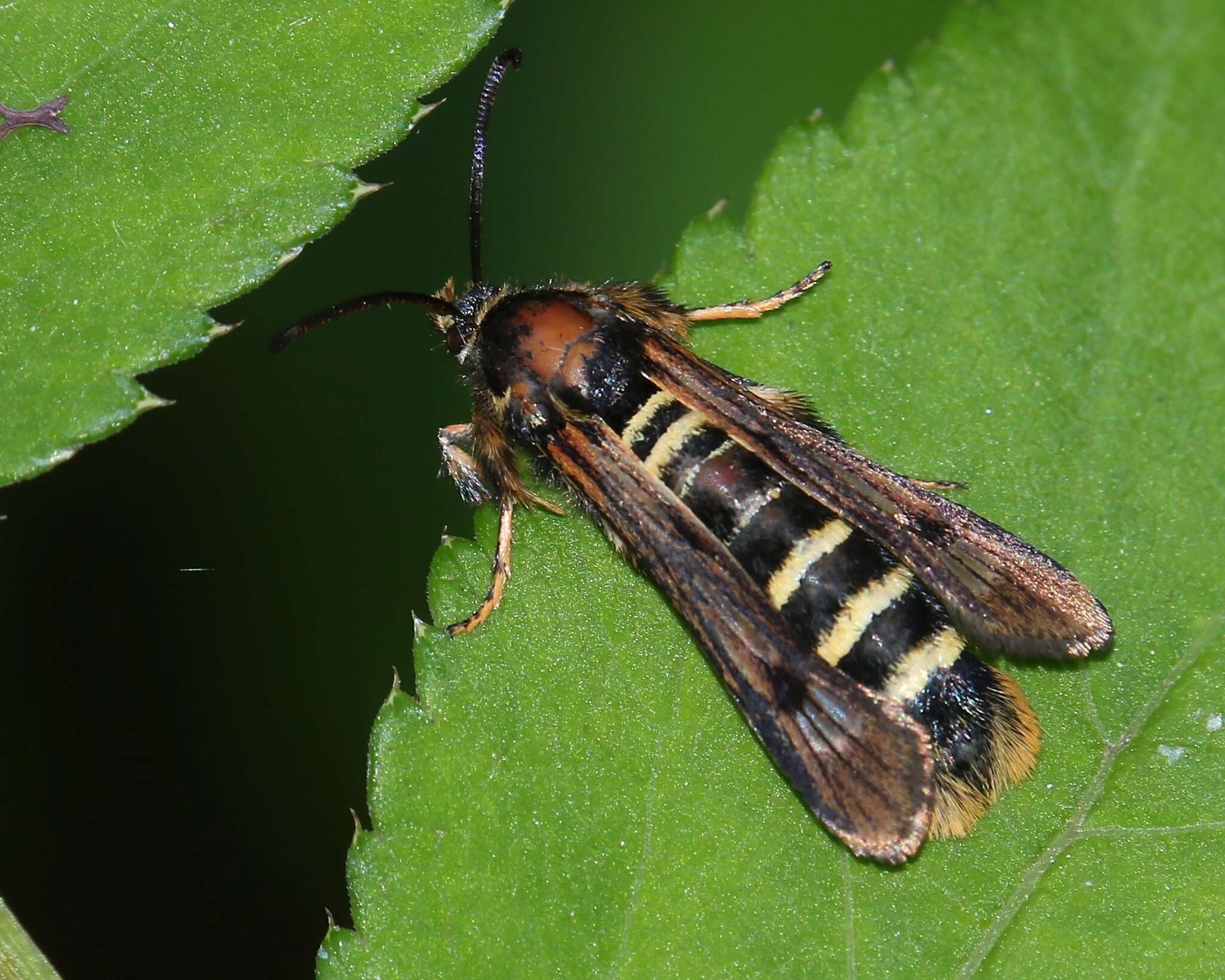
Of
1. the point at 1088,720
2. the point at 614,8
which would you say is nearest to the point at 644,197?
the point at 614,8

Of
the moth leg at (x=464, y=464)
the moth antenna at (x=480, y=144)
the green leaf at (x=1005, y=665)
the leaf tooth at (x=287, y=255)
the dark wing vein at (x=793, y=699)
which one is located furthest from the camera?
the moth antenna at (x=480, y=144)

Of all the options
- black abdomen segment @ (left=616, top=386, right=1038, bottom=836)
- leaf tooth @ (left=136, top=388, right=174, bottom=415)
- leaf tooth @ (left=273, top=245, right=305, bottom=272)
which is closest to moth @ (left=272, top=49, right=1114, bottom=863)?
black abdomen segment @ (left=616, top=386, right=1038, bottom=836)

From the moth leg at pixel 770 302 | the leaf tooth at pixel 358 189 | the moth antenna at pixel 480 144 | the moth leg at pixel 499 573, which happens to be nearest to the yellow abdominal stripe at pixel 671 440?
the moth leg at pixel 770 302

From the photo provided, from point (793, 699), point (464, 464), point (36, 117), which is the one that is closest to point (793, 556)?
point (793, 699)

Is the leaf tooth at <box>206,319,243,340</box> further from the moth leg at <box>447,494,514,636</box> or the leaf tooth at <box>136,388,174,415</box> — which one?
the moth leg at <box>447,494,514,636</box>

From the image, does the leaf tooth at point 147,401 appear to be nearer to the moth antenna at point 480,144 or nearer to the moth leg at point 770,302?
the moth antenna at point 480,144

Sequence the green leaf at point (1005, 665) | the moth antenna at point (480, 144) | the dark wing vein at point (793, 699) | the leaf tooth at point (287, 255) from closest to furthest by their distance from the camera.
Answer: the green leaf at point (1005, 665), the dark wing vein at point (793, 699), the leaf tooth at point (287, 255), the moth antenna at point (480, 144)
